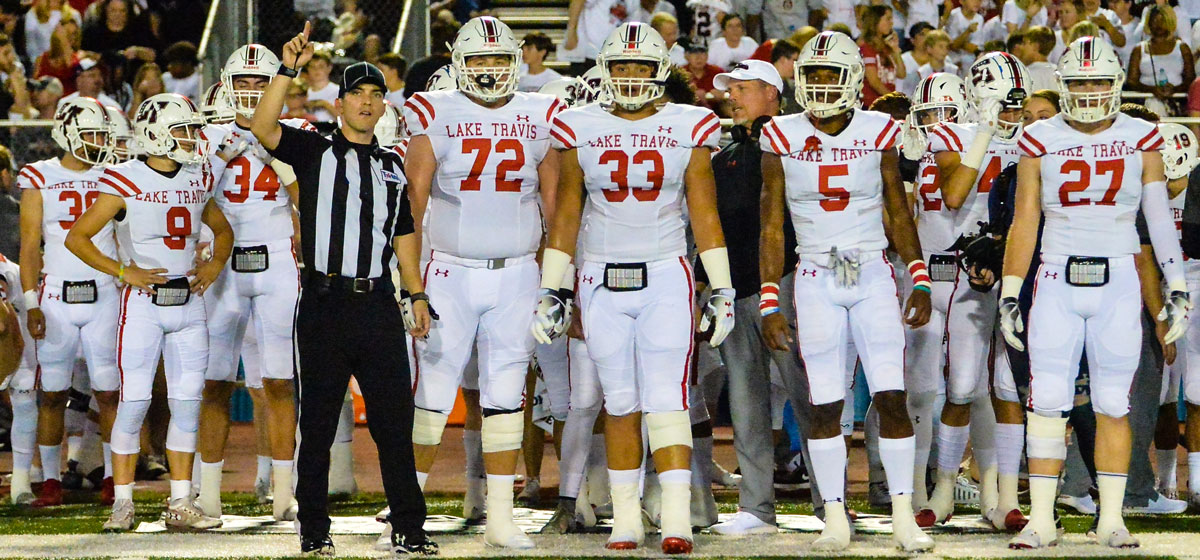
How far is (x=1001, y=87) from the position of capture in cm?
671

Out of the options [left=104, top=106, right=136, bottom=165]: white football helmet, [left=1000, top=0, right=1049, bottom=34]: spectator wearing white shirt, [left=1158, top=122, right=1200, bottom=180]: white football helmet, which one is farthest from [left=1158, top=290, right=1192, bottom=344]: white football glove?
[left=1000, top=0, right=1049, bottom=34]: spectator wearing white shirt

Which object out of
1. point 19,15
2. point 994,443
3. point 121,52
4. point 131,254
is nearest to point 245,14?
point 121,52

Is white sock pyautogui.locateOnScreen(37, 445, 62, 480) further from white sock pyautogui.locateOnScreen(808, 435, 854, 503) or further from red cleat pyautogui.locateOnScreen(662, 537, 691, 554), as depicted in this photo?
white sock pyautogui.locateOnScreen(808, 435, 854, 503)

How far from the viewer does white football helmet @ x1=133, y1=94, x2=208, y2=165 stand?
665 centimetres

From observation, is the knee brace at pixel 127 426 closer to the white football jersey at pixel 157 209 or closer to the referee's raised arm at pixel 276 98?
the white football jersey at pixel 157 209

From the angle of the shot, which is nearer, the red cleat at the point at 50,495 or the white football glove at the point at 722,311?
the white football glove at the point at 722,311

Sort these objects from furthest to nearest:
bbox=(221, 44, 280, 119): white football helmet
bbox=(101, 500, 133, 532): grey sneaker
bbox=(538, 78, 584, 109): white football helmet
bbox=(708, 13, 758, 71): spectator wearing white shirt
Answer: bbox=(708, 13, 758, 71): spectator wearing white shirt < bbox=(538, 78, 584, 109): white football helmet < bbox=(221, 44, 280, 119): white football helmet < bbox=(101, 500, 133, 532): grey sneaker

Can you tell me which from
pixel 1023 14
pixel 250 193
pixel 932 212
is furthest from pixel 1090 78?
pixel 1023 14

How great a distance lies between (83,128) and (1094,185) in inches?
179

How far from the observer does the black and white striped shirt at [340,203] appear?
18.7 ft

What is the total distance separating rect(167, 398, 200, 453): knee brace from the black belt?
128 centimetres

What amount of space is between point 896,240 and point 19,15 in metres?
9.51

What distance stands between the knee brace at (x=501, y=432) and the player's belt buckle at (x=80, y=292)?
95.7 inches

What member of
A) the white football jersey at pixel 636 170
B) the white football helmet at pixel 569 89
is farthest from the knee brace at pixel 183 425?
the white football helmet at pixel 569 89
